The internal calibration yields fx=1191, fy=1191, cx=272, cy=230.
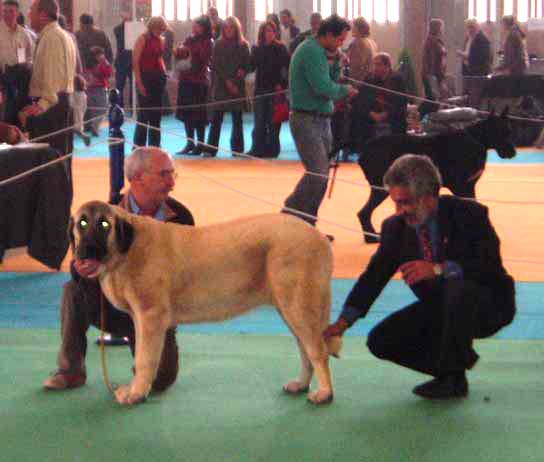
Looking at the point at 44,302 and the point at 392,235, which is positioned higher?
the point at 392,235

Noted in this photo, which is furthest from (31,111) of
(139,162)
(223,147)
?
(223,147)

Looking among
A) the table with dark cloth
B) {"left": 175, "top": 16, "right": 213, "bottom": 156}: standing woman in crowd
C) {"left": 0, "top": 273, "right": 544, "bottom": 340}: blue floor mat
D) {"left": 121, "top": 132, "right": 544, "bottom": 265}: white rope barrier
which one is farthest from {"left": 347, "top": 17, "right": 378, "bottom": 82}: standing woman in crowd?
{"left": 0, "top": 273, "right": 544, "bottom": 340}: blue floor mat

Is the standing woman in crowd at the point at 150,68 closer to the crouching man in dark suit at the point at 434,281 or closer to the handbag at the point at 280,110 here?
the handbag at the point at 280,110

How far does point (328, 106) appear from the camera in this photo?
8.39 metres

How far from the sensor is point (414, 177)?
14.4 ft

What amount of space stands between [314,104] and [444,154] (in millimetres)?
1005

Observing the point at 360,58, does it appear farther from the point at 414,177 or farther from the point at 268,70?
the point at 414,177

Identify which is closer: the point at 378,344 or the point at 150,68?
the point at 378,344

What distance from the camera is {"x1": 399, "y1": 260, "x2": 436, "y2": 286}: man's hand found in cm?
438

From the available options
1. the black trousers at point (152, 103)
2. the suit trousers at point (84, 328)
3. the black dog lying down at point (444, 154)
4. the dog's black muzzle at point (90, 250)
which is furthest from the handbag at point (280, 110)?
the dog's black muzzle at point (90, 250)

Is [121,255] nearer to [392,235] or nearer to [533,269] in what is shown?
[392,235]

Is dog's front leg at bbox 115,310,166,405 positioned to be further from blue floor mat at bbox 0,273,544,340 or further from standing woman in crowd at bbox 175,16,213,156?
standing woman in crowd at bbox 175,16,213,156

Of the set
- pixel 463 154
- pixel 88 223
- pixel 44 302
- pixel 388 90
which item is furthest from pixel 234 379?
pixel 388 90

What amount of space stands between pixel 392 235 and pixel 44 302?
2779mm
